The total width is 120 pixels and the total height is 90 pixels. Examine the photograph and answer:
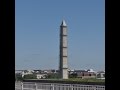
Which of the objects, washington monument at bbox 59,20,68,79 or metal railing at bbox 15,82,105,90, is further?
washington monument at bbox 59,20,68,79

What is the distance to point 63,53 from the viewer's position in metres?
11.8

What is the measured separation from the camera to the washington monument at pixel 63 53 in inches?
441

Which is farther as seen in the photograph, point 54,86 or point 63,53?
point 63,53

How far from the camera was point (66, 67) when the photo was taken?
486 inches

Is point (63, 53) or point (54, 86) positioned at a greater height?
point (63, 53)

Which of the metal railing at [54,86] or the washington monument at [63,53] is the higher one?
the washington monument at [63,53]

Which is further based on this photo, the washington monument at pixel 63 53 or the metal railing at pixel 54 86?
the washington monument at pixel 63 53

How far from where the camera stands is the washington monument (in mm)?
11211

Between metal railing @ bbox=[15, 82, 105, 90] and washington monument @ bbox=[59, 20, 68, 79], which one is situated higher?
washington monument @ bbox=[59, 20, 68, 79]
